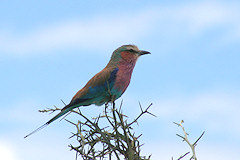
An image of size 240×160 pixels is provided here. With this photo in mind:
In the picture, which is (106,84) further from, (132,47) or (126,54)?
(132,47)

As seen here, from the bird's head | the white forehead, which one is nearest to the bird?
the bird's head

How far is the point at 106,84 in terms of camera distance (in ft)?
19.1

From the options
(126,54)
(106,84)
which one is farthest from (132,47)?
(106,84)

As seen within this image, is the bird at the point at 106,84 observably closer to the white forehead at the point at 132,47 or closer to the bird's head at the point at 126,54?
the bird's head at the point at 126,54

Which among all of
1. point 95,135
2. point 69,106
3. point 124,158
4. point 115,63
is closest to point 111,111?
point 95,135

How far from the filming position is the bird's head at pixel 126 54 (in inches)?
253

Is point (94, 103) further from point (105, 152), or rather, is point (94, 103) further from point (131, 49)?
point (105, 152)

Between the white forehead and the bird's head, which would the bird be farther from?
the white forehead

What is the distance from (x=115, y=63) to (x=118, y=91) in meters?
0.69

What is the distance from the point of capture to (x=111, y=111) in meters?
3.68

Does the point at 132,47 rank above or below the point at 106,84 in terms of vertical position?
above

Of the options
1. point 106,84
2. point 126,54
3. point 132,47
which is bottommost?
point 106,84

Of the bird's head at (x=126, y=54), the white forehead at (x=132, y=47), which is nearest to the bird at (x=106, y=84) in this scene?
the bird's head at (x=126, y=54)

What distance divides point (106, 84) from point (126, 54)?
940mm
